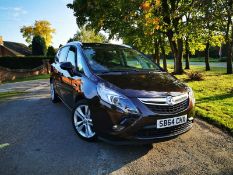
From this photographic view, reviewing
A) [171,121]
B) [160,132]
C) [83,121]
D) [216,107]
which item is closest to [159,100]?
[171,121]

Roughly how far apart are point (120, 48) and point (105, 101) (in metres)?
2.39

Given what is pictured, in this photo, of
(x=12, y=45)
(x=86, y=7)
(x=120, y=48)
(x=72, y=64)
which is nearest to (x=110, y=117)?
(x=72, y=64)

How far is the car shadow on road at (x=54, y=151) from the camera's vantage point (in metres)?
4.07

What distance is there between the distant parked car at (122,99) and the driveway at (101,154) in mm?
348

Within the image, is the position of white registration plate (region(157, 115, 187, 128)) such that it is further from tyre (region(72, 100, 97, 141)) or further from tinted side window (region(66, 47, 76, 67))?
tinted side window (region(66, 47, 76, 67))

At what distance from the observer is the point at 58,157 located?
14.6 feet

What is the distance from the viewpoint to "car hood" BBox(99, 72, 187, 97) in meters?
4.39

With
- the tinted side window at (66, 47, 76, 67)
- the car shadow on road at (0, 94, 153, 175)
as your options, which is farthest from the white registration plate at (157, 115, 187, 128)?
the tinted side window at (66, 47, 76, 67)

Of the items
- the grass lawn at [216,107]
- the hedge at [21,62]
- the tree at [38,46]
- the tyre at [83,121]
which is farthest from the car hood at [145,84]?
the tree at [38,46]

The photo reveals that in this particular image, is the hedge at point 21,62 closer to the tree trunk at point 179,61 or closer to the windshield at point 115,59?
the tree trunk at point 179,61

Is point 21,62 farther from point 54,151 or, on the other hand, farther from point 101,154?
point 101,154

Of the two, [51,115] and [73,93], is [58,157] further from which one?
[51,115]

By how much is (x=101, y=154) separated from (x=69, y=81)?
6.82 ft

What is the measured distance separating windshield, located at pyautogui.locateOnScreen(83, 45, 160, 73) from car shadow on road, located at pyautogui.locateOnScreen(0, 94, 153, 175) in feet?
4.89
